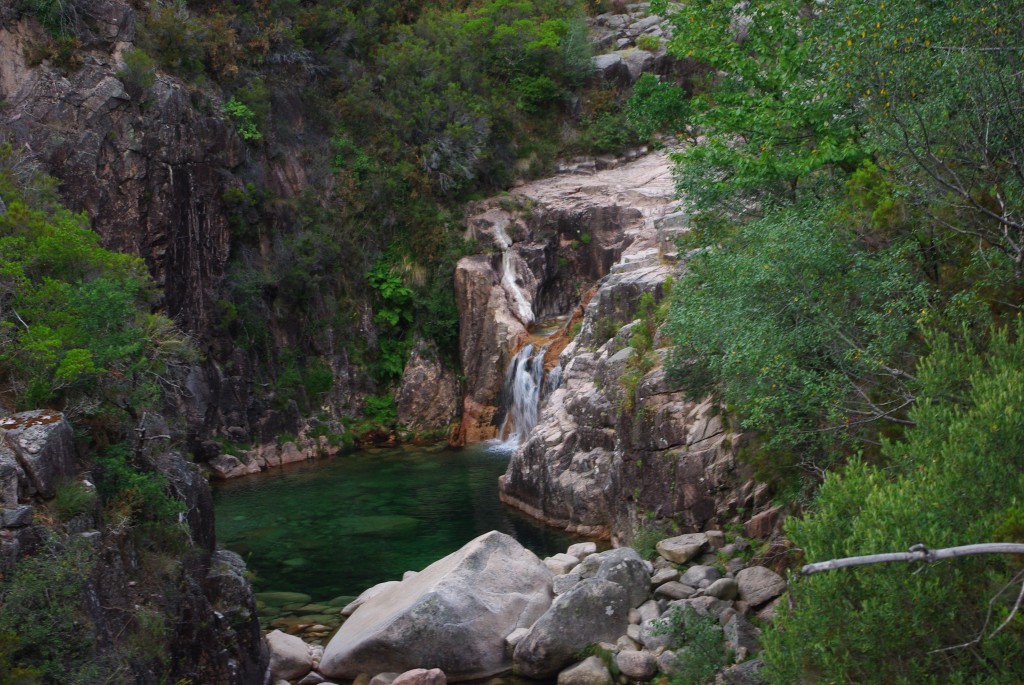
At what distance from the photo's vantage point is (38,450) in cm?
1032

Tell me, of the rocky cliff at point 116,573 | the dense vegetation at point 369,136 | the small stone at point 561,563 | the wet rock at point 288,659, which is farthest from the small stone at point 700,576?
the dense vegetation at point 369,136

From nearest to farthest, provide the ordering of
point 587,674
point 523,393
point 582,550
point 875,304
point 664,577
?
point 875,304 → point 587,674 → point 664,577 → point 582,550 → point 523,393

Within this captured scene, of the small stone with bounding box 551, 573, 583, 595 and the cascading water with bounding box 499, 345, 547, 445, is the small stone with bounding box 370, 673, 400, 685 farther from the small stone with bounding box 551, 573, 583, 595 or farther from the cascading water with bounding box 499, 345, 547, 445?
the cascading water with bounding box 499, 345, 547, 445

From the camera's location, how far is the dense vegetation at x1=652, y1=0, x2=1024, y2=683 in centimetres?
708

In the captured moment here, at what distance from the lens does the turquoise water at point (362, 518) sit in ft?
64.0

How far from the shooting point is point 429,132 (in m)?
35.2

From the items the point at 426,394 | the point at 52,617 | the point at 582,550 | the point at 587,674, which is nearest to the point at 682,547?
the point at 587,674

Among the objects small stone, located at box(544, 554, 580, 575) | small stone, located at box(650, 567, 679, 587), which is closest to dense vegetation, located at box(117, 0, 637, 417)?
small stone, located at box(544, 554, 580, 575)

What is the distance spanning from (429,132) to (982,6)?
26.7 meters

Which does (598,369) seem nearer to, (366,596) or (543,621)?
(366,596)

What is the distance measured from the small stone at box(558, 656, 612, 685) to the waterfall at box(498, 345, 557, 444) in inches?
569

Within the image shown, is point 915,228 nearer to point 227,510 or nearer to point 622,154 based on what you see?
point 227,510

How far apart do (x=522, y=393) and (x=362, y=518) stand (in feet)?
24.5

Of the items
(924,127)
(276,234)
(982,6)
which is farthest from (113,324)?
(276,234)
